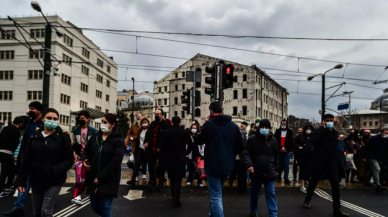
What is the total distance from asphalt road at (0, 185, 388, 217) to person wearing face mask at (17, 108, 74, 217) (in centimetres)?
186

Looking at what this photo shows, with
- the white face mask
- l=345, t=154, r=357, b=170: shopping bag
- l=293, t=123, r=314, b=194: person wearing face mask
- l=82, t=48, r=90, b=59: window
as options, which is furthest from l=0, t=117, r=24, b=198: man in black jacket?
l=82, t=48, r=90, b=59: window

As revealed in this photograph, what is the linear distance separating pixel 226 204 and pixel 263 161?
75.2 inches

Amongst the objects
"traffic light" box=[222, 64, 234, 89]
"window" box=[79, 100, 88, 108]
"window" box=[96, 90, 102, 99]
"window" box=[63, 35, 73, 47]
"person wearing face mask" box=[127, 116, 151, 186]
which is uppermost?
"window" box=[63, 35, 73, 47]

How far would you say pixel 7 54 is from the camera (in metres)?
45.3

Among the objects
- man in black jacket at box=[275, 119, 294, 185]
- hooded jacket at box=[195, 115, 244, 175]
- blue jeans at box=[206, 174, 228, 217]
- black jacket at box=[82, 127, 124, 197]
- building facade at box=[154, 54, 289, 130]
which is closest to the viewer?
black jacket at box=[82, 127, 124, 197]

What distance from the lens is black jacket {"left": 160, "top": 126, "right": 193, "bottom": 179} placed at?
6.87 m

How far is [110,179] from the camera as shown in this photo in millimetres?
4387

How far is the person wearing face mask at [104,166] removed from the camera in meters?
4.34

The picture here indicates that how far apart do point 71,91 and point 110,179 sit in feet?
152

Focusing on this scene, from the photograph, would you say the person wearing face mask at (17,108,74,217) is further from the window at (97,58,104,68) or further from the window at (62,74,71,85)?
the window at (97,58,104,68)

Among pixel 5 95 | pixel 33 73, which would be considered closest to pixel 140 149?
pixel 33 73

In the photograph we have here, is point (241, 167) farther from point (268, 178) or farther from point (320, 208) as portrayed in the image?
point (268, 178)

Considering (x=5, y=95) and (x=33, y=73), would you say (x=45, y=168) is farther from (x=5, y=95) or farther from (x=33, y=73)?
(x=5, y=95)

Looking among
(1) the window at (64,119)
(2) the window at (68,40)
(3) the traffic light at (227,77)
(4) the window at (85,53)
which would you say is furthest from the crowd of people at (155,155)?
(4) the window at (85,53)
